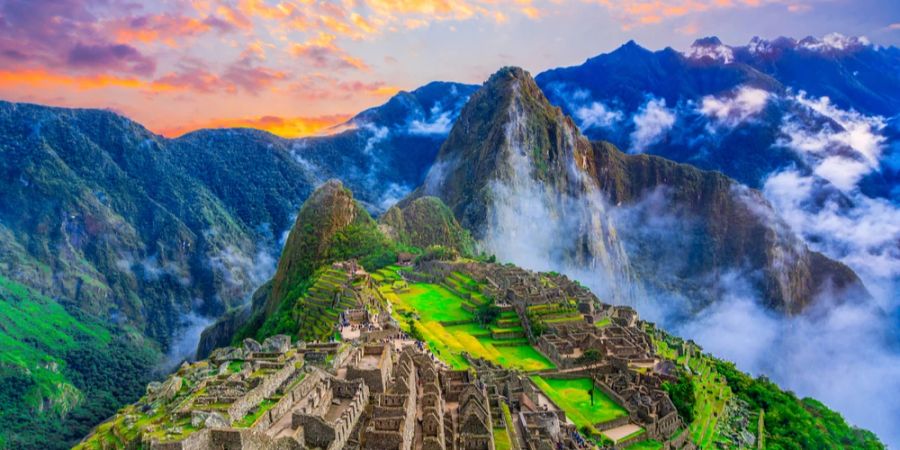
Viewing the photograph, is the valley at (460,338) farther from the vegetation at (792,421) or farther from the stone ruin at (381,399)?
the vegetation at (792,421)

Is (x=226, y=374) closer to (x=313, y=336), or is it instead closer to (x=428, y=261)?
(x=313, y=336)

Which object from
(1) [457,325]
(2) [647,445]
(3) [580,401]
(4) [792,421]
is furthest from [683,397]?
(1) [457,325]

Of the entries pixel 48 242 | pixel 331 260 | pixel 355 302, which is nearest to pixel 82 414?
pixel 331 260

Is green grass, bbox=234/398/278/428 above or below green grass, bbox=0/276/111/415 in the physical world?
above

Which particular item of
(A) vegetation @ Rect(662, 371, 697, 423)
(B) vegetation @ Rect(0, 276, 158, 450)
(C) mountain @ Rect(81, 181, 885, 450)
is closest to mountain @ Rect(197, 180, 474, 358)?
(C) mountain @ Rect(81, 181, 885, 450)

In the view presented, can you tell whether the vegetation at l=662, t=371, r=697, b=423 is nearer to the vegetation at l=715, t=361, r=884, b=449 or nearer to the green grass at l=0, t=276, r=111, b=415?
the vegetation at l=715, t=361, r=884, b=449

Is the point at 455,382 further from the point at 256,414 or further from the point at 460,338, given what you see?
the point at 460,338
